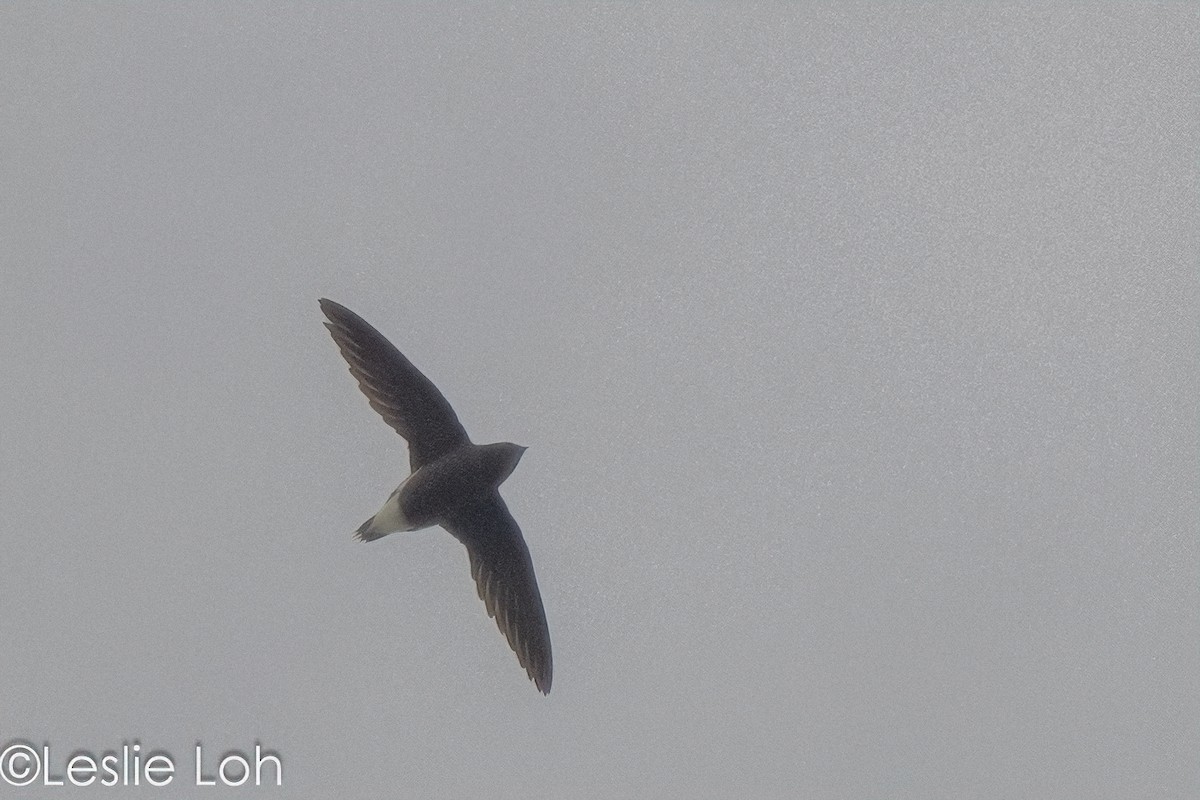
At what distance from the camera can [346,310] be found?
36.1ft

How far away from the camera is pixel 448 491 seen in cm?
1068

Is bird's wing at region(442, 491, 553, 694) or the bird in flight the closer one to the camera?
the bird in flight

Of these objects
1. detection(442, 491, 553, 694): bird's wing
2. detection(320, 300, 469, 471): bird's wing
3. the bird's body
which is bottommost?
detection(442, 491, 553, 694): bird's wing

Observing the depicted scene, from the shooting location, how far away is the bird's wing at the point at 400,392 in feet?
35.8

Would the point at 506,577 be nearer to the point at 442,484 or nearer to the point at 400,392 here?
the point at 442,484

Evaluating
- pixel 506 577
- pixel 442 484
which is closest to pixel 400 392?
pixel 442 484

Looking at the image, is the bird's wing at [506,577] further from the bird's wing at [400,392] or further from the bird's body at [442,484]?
the bird's wing at [400,392]

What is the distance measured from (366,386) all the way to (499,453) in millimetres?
1189

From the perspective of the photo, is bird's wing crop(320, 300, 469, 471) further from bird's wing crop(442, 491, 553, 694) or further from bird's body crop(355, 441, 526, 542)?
bird's wing crop(442, 491, 553, 694)

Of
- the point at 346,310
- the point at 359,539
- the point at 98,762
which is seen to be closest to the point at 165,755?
the point at 98,762

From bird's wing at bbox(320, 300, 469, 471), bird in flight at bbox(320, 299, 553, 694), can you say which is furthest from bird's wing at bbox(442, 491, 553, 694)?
bird's wing at bbox(320, 300, 469, 471)

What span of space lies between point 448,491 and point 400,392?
815 millimetres

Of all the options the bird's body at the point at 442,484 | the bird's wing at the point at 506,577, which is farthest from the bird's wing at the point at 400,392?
the bird's wing at the point at 506,577

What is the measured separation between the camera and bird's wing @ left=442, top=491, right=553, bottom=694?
10961 millimetres
